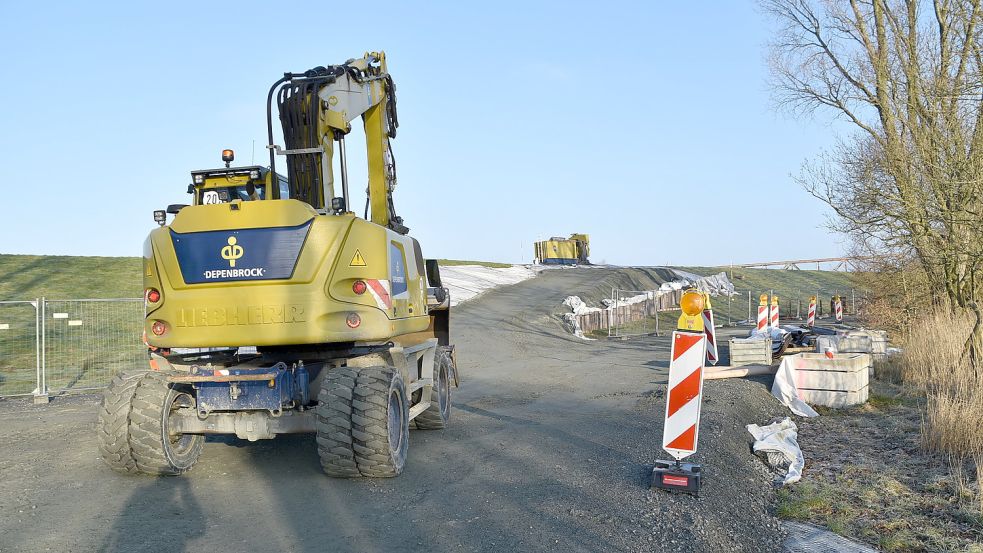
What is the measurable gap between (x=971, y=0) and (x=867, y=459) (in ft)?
24.0

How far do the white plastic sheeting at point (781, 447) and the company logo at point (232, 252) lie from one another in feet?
18.3

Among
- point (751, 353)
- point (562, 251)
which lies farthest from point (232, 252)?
point (562, 251)

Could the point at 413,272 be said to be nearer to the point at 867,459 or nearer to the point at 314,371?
the point at 314,371

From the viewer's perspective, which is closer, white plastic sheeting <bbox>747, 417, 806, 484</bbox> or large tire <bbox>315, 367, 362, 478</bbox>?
large tire <bbox>315, 367, 362, 478</bbox>

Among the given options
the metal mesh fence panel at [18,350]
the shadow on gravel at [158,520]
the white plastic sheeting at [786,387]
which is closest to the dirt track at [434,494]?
the shadow on gravel at [158,520]

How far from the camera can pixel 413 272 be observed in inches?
319

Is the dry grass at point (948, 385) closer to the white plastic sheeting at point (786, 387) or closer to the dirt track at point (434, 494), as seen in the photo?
the white plastic sheeting at point (786, 387)

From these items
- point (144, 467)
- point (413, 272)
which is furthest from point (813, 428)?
point (144, 467)

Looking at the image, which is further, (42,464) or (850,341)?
(850,341)

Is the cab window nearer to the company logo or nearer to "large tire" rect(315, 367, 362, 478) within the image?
the company logo

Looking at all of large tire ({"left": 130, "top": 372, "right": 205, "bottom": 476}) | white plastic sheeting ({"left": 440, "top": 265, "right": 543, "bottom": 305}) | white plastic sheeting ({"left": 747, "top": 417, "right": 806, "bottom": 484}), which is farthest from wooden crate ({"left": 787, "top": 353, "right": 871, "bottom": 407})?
white plastic sheeting ({"left": 440, "top": 265, "right": 543, "bottom": 305})

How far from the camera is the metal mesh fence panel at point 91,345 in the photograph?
14.9m

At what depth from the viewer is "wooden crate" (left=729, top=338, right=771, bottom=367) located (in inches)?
567

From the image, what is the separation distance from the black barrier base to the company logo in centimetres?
421
